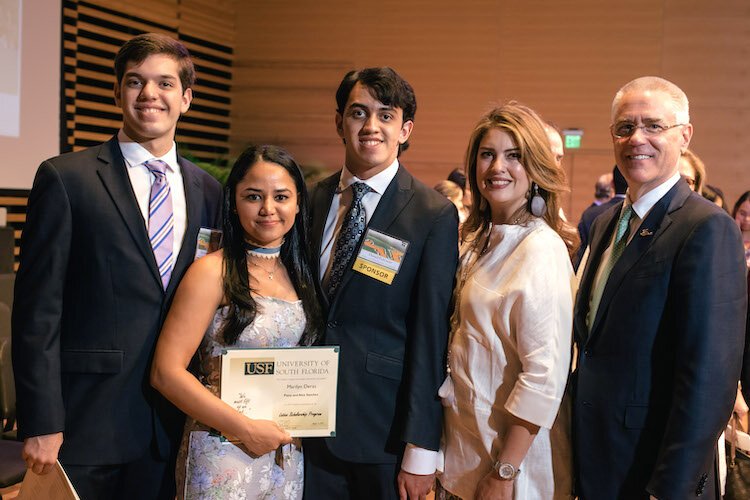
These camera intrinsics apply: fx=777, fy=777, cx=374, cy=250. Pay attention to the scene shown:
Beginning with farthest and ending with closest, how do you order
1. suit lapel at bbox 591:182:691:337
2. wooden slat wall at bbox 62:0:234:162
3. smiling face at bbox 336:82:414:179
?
wooden slat wall at bbox 62:0:234:162, smiling face at bbox 336:82:414:179, suit lapel at bbox 591:182:691:337

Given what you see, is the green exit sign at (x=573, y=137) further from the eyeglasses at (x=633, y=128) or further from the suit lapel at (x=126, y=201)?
the suit lapel at (x=126, y=201)

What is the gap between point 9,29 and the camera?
21.6 ft

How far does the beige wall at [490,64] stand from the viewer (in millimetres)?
8406

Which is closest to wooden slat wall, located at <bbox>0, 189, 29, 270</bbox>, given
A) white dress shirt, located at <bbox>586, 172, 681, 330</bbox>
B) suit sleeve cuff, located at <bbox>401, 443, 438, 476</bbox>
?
suit sleeve cuff, located at <bbox>401, 443, 438, 476</bbox>

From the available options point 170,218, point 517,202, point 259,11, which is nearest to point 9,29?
point 259,11

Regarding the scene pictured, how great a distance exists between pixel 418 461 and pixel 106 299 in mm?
1057

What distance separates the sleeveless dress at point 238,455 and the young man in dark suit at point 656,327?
857mm

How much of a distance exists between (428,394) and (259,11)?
343 inches

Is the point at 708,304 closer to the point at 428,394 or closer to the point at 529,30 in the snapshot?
the point at 428,394

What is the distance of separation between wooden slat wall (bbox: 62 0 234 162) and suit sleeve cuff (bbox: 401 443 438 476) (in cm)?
625

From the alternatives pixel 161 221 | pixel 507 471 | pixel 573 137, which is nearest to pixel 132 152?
pixel 161 221

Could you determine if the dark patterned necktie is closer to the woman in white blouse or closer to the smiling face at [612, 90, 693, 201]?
the woman in white blouse

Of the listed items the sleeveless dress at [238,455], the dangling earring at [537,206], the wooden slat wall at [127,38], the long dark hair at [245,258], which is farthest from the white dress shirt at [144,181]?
the wooden slat wall at [127,38]

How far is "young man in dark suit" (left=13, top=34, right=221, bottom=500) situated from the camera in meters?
2.25
